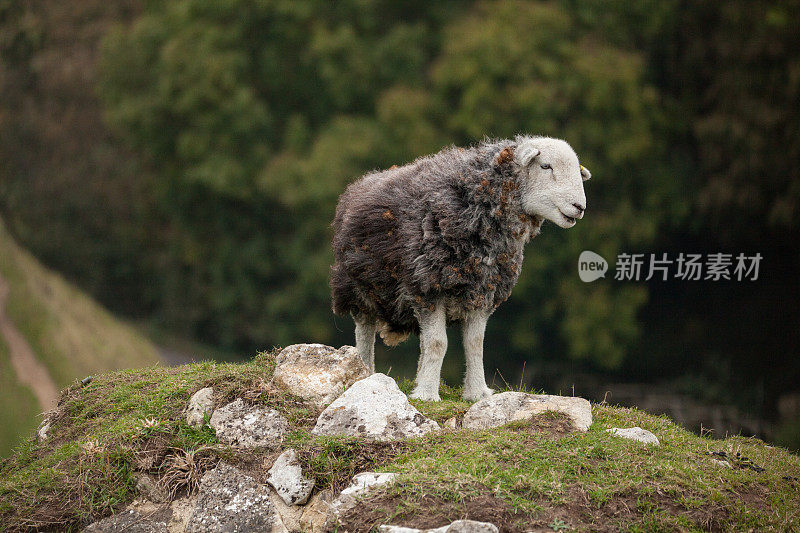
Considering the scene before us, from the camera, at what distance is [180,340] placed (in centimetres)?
1583

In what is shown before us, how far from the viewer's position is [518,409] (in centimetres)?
604

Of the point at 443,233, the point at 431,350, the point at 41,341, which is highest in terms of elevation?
the point at 443,233

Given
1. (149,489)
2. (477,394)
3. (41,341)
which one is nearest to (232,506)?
(149,489)

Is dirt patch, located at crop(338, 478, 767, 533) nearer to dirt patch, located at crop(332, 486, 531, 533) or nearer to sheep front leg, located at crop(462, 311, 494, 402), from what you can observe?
dirt patch, located at crop(332, 486, 531, 533)

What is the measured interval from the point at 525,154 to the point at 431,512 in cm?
288

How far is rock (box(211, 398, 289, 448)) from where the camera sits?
5695 mm

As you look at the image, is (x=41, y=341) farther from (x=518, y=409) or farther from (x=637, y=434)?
(x=637, y=434)

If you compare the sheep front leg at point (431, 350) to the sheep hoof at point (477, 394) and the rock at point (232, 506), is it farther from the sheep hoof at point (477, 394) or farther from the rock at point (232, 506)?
the rock at point (232, 506)

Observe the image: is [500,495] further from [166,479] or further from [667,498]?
[166,479]

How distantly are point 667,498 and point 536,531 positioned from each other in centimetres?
95

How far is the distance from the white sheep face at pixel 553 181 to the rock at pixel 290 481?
2.71m

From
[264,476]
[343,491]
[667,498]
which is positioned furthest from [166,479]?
[667,498]

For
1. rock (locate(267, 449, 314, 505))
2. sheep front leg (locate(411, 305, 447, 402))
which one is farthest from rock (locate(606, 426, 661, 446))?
rock (locate(267, 449, 314, 505))

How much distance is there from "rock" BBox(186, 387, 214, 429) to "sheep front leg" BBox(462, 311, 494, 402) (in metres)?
2.09
